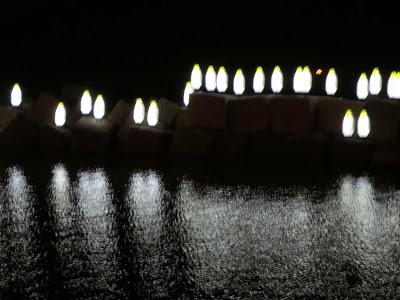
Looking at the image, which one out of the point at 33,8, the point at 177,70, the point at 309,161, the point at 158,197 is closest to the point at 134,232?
the point at 158,197

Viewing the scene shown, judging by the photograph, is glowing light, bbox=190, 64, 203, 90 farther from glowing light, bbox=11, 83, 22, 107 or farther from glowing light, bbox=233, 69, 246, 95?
glowing light, bbox=11, 83, 22, 107

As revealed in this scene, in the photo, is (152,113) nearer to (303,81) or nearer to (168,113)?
(168,113)

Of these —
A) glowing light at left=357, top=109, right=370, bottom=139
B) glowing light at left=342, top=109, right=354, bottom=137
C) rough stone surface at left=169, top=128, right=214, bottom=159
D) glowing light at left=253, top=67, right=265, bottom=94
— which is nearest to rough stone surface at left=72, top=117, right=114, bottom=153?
rough stone surface at left=169, top=128, right=214, bottom=159

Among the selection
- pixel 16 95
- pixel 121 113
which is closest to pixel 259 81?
pixel 121 113

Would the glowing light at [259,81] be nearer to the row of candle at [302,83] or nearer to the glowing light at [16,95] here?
the row of candle at [302,83]

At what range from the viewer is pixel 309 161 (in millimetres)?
4922

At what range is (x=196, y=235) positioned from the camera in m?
3.17

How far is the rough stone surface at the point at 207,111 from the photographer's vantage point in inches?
205

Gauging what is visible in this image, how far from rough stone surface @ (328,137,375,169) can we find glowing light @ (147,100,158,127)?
1522 mm

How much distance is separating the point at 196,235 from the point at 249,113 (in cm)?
216

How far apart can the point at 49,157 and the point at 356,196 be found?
8.51 feet

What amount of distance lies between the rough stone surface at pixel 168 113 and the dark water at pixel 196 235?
1.05 metres

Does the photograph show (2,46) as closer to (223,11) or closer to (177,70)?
(177,70)

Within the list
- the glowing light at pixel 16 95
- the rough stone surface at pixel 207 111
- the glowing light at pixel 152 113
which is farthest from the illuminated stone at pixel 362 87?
the glowing light at pixel 16 95
